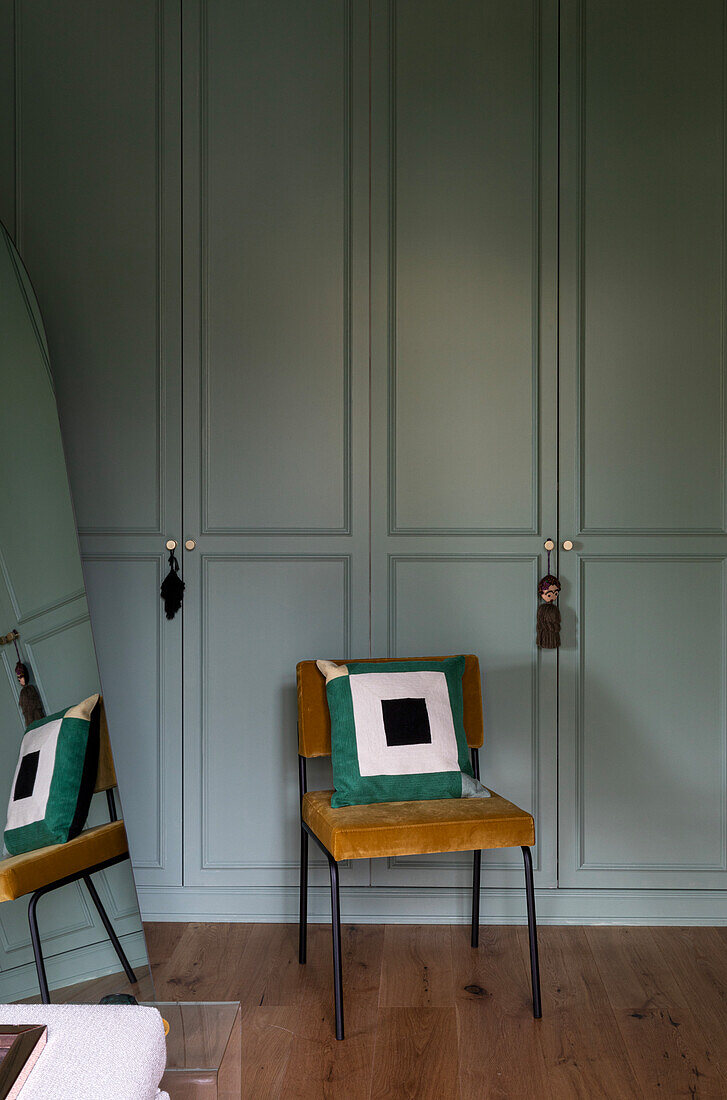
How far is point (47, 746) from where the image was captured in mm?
1552

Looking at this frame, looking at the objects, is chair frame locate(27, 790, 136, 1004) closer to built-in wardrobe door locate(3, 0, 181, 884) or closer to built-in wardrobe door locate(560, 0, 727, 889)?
built-in wardrobe door locate(3, 0, 181, 884)

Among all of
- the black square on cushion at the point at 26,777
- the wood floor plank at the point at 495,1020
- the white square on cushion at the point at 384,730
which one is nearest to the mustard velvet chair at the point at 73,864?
the black square on cushion at the point at 26,777

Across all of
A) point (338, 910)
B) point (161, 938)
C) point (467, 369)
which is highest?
point (467, 369)

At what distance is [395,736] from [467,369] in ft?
3.66

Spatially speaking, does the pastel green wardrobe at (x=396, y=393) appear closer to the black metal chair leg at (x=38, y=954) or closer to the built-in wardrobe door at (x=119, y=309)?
the built-in wardrobe door at (x=119, y=309)

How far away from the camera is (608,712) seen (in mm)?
2443

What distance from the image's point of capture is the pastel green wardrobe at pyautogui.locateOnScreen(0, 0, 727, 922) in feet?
7.98

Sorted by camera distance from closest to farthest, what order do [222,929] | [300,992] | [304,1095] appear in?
[304,1095] < [300,992] < [222,929]

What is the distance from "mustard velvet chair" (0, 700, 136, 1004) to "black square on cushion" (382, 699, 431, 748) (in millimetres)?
684

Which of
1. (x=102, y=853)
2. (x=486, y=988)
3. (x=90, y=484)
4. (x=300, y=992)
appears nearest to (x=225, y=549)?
(x=90, y=484)

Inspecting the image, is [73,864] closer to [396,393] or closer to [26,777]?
[26,777]

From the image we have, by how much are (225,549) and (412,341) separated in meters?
0.85

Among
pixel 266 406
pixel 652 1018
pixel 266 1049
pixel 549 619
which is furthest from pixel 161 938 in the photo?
pixel 266 406

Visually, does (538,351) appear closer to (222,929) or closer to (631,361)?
(631,361)
